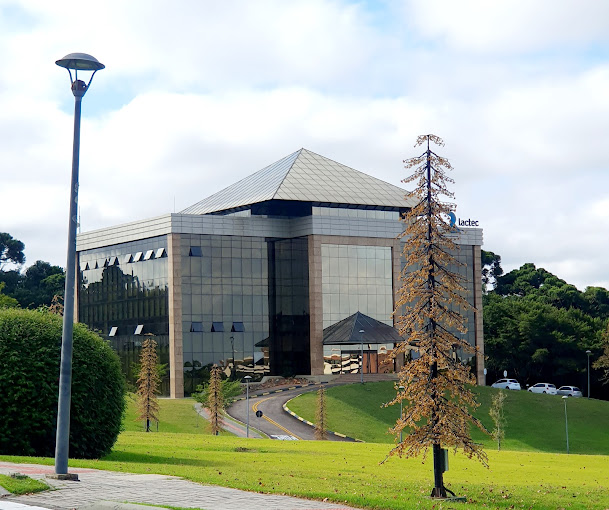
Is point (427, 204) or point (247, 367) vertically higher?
point (427, 204)

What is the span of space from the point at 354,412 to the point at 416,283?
54.1 m

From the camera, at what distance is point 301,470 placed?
109 feet

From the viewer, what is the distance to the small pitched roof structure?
95.9 metres

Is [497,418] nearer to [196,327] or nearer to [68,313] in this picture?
[196,327]

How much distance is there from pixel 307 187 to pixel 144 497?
81119 mm

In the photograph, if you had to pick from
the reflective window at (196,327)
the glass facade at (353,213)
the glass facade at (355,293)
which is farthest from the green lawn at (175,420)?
the glass facade at (353,213)

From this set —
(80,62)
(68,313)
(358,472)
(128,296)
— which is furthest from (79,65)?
(128,296)

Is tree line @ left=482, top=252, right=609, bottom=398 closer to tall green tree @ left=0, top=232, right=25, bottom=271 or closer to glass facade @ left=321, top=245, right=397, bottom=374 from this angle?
glass facade @ left=321, top=245, right=397, bottom=374

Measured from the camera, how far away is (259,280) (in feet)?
323

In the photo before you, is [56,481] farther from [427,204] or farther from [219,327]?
[219,327]

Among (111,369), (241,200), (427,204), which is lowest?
(111,369)

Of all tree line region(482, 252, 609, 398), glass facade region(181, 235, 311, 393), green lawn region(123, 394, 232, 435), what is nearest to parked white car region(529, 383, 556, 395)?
tree line region(482, 252, 609, 398)

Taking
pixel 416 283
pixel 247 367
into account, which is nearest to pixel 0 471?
pixel 416 283

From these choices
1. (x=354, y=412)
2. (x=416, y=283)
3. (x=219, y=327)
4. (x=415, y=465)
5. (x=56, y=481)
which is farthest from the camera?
(x=219, y=327)
